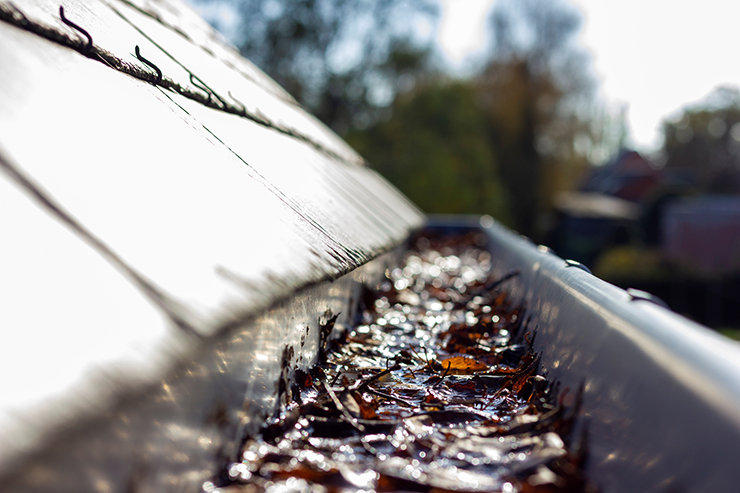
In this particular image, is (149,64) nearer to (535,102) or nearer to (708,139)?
(535,102)

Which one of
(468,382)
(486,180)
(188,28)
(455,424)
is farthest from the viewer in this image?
(486,180)

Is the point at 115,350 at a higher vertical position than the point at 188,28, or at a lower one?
lower

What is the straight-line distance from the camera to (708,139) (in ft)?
185

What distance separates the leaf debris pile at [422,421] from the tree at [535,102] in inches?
944

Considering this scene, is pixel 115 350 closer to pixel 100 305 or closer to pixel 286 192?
pixel 100 305

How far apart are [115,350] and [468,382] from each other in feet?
3.09

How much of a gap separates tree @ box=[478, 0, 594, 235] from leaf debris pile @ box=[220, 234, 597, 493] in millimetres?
23983

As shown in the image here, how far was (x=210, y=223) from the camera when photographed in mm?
976

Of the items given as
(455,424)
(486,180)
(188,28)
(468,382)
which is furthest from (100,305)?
(486,180)

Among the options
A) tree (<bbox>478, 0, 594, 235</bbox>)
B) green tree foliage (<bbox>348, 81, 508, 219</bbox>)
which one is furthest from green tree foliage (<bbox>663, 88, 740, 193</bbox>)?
green tree foliage (<bbox>348, 81, 508, 219</bbox>)

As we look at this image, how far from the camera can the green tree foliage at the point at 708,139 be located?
53.6 meters

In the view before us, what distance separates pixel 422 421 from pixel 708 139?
2630 inches

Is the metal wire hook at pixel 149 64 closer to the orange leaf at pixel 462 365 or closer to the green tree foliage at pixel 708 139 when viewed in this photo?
the orange leaf at pixel 462 365

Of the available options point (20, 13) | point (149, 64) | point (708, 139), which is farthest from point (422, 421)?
point (708, 139)
